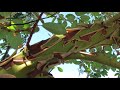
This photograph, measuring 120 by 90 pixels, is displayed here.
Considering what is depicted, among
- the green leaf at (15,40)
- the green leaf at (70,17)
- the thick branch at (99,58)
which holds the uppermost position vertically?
the green leaf at (70,17)

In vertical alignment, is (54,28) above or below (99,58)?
above

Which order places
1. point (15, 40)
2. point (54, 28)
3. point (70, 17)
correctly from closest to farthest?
point (54, 28) → point (15, 40) → point (70, 17)

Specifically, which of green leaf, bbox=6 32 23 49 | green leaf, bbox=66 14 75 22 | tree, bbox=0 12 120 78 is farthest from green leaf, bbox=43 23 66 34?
green leaf, bbox=66 14 75 22

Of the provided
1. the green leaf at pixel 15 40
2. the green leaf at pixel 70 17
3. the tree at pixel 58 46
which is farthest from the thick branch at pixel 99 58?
the green leaf at pixel 70 17

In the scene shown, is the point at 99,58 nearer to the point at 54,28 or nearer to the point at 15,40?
the point at 54,28

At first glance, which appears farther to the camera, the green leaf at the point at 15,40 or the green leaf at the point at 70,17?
the green leaf at the point at 70,17

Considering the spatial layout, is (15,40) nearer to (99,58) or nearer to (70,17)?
(99,58)

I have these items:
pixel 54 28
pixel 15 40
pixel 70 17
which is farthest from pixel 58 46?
pixel 70 17

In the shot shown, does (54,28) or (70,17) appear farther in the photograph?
(70,17)

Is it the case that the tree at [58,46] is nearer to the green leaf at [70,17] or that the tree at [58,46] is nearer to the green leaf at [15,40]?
the green leaf at [15,40]

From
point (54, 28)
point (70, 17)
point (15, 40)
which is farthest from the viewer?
point (70, 17)

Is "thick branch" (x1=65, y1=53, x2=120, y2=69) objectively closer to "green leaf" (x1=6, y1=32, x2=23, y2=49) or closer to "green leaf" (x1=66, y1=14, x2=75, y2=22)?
"green leaf" (x1=6, y1=32, x2=23, y2=49)
